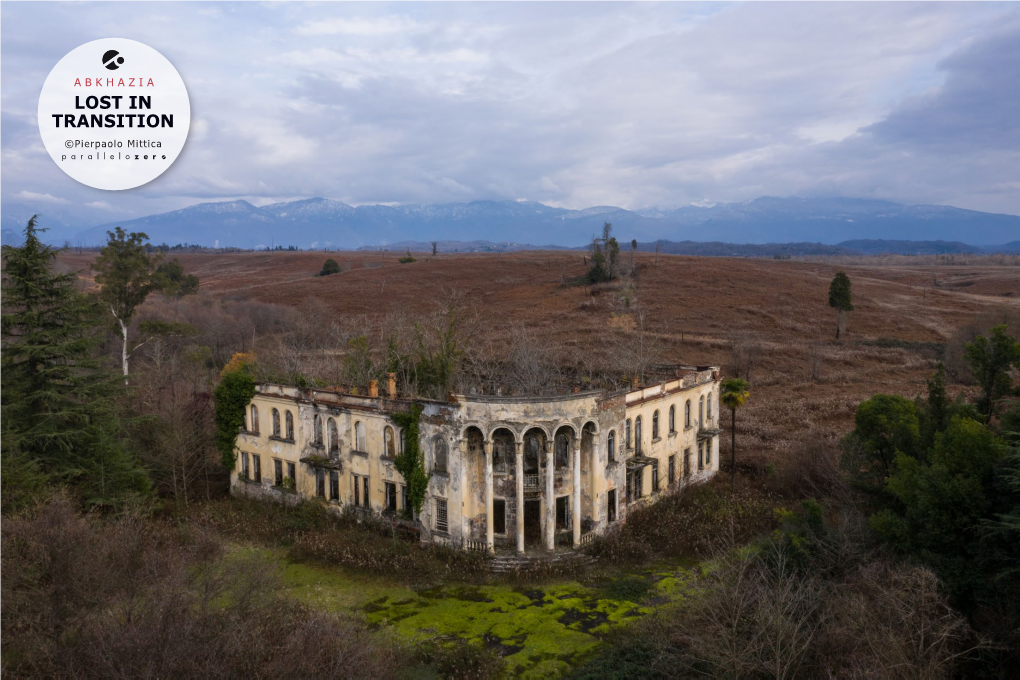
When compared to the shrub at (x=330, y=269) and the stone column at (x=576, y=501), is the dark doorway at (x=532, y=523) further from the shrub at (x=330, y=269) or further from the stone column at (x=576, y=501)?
the shrub at (x=330, y=269)

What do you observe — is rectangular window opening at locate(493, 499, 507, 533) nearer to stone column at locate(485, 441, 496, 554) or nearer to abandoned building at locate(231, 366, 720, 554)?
abandoned building at locate(231, 366, 720, 554)

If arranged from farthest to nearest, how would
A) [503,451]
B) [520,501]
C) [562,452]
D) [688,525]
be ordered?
[688,525] → [562,452] → [503,451] → [520,501]

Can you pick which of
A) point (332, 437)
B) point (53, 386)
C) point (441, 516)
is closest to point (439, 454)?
point (441, 516)

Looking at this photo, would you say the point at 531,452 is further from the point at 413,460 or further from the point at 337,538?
the point at 337,538

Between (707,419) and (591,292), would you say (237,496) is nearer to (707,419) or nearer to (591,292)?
(707,419)

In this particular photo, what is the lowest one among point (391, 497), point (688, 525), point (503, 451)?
point (688, 525)

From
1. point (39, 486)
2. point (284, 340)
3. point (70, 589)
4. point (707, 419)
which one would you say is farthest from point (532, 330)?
point (70, 589)

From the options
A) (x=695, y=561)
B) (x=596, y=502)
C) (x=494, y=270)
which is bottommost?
(x=695, y=561)
